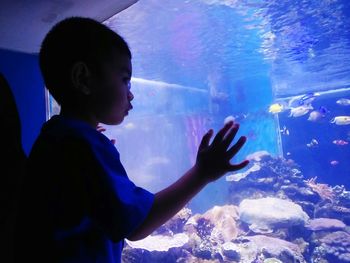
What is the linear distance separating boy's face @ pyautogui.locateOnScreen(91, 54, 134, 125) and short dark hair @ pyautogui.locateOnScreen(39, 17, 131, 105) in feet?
0.15

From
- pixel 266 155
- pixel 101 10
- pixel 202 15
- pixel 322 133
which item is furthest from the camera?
pixel 322 133

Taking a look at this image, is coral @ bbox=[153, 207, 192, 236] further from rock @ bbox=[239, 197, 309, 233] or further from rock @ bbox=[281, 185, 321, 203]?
rock @ bbox=[281, 185, 321, 203]

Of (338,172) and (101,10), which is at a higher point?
(101,10)

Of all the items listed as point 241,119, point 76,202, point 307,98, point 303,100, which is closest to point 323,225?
point 76,202

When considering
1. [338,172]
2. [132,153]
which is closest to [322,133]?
[338,172]

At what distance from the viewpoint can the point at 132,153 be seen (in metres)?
18.5

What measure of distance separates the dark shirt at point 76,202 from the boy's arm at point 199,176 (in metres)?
0.08

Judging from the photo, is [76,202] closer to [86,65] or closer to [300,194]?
[86,65]

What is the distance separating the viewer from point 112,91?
→ 142cm

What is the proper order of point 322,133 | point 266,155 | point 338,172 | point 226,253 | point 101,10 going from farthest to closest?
1. point 322,133
2. point 338,172
3. point 266,155
4. point 226,253
5. point 101,10

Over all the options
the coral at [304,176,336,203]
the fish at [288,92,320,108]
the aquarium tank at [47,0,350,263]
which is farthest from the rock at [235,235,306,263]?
the fish at [288,92,320,108]

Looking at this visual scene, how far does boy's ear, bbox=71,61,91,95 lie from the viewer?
1384 millimetres

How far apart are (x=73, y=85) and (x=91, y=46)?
0.21 metres

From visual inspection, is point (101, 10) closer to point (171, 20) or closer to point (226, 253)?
point (226, 253)
